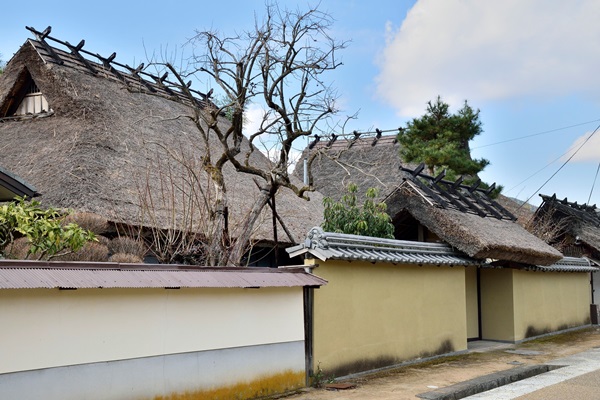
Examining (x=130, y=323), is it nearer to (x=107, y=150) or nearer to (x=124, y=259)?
(x=124, y=259)

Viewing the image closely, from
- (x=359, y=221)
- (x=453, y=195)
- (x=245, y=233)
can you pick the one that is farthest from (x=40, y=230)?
(x=453, y=195)

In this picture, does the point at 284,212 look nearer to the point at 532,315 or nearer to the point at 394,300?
the point at 394,300

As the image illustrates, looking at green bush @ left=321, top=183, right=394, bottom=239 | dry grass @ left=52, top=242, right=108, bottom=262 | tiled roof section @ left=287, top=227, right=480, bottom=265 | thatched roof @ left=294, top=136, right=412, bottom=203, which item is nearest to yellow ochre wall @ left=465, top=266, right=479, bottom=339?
tiled roof section @ left=287, top=227, right=480, bottom=265

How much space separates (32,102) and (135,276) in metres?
11.8

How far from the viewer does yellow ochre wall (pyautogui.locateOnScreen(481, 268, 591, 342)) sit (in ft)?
50.3

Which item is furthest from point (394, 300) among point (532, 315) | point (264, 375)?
point (532, 315)

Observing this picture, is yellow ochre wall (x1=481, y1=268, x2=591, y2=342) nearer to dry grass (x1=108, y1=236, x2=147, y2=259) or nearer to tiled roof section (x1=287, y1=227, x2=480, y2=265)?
tiled roof section (x1=287, y1=227, x2=480, y2=265)

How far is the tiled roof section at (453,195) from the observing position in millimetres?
14122

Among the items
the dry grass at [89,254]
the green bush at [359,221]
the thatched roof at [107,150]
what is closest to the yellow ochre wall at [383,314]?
the green bush at [359,221]

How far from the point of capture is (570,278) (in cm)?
1900

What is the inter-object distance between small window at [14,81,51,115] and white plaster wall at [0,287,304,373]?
35.7ft

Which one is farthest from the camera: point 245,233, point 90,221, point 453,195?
point 453,195

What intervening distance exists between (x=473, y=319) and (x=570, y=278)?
16.9ft

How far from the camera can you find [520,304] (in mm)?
15641
